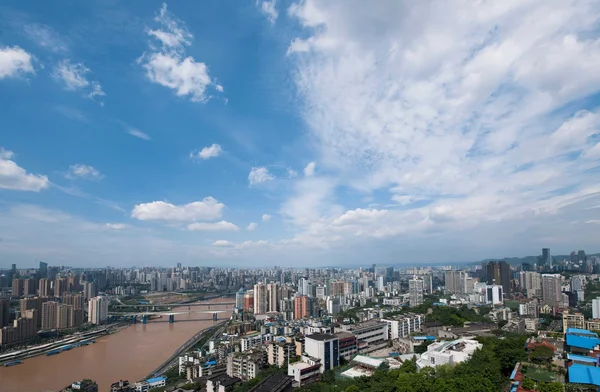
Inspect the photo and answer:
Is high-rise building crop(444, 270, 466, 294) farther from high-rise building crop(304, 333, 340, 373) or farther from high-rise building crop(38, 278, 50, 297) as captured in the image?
high-rise building crop(38, 278, 50, 297)

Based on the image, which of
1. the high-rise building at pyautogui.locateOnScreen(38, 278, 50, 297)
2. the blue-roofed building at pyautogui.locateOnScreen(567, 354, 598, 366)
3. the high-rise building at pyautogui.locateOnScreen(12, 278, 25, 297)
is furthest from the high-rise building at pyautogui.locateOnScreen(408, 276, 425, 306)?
the high-rise building at pyautogui.locateOnScreen(12, 278, 25, 297)

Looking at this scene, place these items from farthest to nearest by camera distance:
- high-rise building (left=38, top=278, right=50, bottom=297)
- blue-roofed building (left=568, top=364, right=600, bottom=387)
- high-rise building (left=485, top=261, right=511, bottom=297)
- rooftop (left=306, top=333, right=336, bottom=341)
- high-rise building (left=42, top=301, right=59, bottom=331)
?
high-rise building (left=485, top=261, right=511, bottom=297), high-rise building (left=38, top=278, right=50, bottom=297), high-rise building (left=42, top=301, right=59, bottom=331), rooftop (left=306, top=333, right=336, bottom=341), blue-roofed building (left=568, top=364, right=600, bottom=387)

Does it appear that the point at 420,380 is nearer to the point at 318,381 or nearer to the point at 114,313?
the point at 318,381

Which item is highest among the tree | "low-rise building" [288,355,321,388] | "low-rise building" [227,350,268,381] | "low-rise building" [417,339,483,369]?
the tree

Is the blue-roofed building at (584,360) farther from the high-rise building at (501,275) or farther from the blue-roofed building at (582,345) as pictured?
the high-rise building at (501,275)

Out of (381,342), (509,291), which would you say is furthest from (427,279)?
(381,342)

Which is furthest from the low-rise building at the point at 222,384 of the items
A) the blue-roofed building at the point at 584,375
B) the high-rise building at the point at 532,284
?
the high-rise building at the point at 532,284
